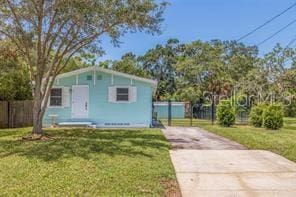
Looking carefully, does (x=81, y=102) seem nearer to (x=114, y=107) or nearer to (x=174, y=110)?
(x=114, y=107)

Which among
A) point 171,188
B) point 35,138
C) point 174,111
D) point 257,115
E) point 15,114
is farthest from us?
point 174,111

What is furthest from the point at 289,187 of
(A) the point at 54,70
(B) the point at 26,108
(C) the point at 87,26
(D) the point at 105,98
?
(B) the point at 26,108

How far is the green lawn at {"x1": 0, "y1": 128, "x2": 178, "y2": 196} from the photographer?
5.92 m

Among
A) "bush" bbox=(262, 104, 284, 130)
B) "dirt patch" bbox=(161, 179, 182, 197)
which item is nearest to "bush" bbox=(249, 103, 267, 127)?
"bush" bbox=(262, 104, 284, 130)

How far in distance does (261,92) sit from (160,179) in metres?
26.0

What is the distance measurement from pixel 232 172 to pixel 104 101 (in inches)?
496

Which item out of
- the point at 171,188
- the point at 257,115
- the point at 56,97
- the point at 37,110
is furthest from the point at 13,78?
the point at 171,188

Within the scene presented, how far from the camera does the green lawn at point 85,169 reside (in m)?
5.92

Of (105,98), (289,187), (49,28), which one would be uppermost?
(49,28)

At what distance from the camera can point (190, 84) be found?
128 ft

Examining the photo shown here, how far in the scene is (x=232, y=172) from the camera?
7.55 metres

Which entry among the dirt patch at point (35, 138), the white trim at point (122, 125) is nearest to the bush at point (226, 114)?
the white trim at point (122, 125)

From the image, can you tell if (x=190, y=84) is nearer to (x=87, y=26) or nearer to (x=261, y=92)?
(x=261, y=92)

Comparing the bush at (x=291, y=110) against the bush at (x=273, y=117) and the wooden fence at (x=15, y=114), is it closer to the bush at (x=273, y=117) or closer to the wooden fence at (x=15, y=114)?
the bush at (x=273, y=117)
